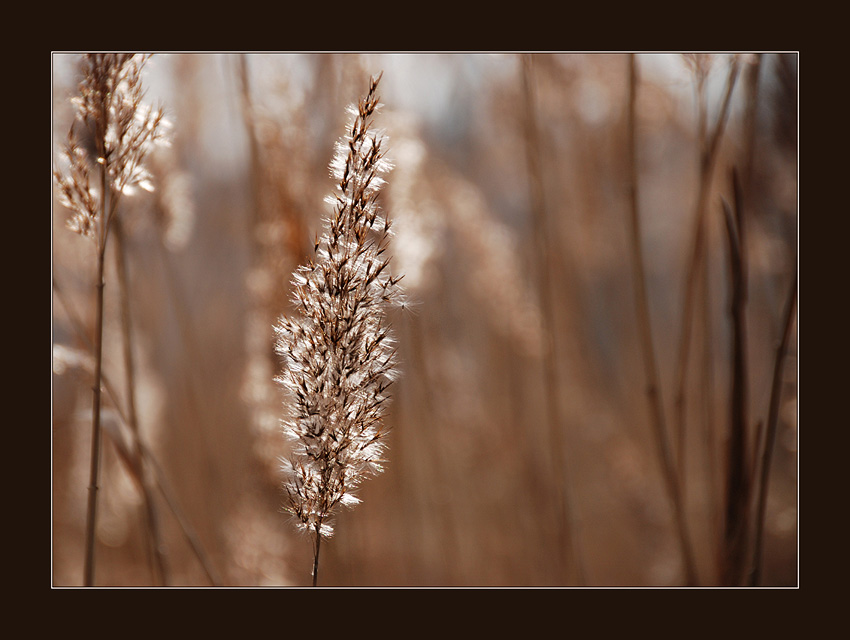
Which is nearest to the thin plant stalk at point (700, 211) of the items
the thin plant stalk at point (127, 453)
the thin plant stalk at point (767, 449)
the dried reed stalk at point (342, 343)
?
the thin plant stalk at point (767, 449)

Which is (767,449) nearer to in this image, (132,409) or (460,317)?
(460,317)

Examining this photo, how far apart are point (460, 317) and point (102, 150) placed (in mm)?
1081

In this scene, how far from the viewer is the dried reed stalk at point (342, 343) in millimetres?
793

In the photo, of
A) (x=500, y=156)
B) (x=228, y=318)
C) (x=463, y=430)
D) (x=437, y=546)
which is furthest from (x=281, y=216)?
(x=437, y=546)

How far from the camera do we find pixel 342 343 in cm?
81

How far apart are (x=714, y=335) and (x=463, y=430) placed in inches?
31.4

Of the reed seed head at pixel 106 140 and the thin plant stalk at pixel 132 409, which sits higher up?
the reed seed head at pixel 106 140

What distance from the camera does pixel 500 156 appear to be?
1.61 m

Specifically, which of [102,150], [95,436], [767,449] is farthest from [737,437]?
[102,150]

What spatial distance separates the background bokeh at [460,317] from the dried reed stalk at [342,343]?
1.53ft

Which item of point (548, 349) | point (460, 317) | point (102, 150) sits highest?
point (102, 150)

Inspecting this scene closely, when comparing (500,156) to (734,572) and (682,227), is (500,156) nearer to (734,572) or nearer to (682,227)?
(682,227)

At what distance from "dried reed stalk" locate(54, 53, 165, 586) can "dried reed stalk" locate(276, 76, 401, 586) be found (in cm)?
43

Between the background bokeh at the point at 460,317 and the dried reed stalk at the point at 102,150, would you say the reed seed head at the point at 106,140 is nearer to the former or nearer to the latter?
the dried reed stalk at the point at 102,150
